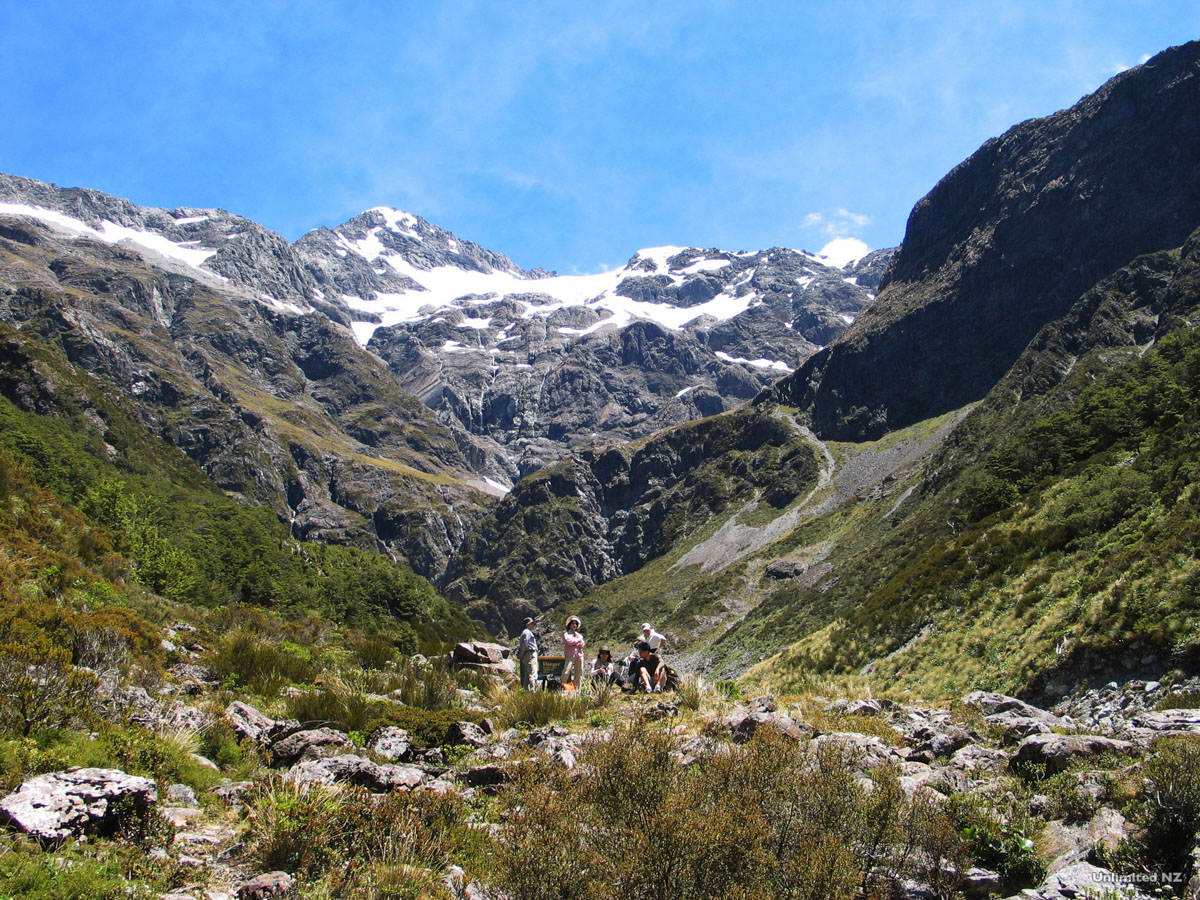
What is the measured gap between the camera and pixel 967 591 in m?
29.9

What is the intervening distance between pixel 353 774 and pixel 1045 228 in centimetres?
20773

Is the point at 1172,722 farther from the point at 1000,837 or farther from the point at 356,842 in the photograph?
the point at 356,842

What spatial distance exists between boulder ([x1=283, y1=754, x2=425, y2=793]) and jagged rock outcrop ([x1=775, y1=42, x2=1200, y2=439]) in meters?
184

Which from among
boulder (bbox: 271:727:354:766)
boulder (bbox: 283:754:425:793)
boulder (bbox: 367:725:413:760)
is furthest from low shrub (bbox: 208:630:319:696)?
boulder (bbox: 283:754:425:793)

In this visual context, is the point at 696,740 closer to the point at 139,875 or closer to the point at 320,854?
the point at 320,854

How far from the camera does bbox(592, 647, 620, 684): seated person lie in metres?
16.7

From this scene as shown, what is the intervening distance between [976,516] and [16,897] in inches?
2433

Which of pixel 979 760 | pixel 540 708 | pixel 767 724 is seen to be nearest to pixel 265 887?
pixel 767 724

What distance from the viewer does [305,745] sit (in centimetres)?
823

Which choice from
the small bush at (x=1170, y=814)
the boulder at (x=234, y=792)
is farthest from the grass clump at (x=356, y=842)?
the small bush at (x=1170, y=814)

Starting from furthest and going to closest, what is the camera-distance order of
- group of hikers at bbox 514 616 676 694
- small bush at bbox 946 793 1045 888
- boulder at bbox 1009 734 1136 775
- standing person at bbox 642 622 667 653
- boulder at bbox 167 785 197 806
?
standing person at bbox 642 622 667 653
group of hikers at bbox 514 616 676 694
boulder at bbox 1009 734 1136 775
boulder at bbox 167 785 197 806
small bush at bbox 946 793 1045 888

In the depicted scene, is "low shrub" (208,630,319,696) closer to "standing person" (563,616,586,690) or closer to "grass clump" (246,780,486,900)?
"standing person" (563,616,586,690)

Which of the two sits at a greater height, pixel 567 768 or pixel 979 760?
pixel 567 768

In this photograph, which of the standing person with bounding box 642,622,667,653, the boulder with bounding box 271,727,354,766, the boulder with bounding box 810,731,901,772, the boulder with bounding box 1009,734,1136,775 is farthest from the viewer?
the standing person with bounding box 642,622,667,653
